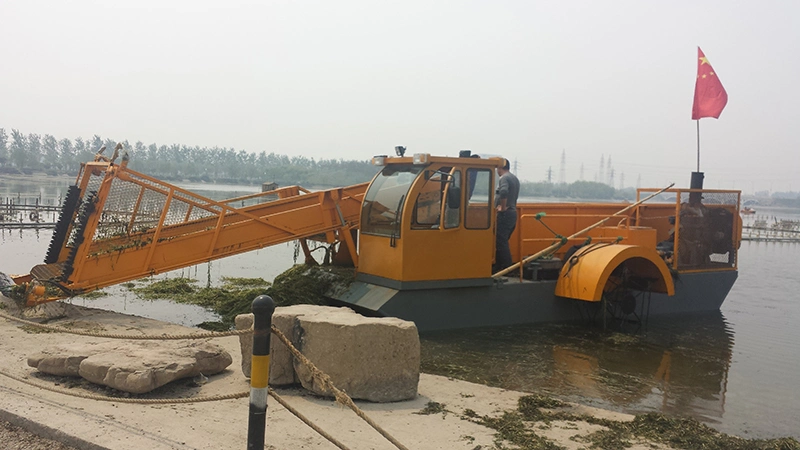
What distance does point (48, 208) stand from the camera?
2797 cm

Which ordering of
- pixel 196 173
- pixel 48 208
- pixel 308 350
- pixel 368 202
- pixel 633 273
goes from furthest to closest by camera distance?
pixel 196 173
pixel 48 208
pixel 633 273
pixel 368 202
pixel 308 350

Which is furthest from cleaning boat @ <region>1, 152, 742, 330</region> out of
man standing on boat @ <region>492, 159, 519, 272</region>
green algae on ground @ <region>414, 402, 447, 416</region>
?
green algae on ground @ <region>414, 402, 447, 416</region>

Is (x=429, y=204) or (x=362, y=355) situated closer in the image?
(x=362, y=355)

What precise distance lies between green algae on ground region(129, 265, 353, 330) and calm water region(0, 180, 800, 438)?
33 cm

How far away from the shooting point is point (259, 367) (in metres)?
3.61

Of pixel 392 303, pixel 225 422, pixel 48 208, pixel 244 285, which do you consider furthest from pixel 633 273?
pixel 48 208

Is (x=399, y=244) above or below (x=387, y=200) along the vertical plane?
below

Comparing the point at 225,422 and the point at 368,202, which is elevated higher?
the point at 368,202

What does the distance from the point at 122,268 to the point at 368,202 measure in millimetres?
3283

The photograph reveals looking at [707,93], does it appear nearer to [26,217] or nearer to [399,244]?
[399,244]

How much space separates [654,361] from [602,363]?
0.77 metres

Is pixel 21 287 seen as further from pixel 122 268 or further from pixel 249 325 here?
pixel 249 325

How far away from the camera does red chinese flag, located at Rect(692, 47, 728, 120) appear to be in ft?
40.7

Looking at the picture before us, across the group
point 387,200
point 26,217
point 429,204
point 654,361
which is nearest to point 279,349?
point 429,204
